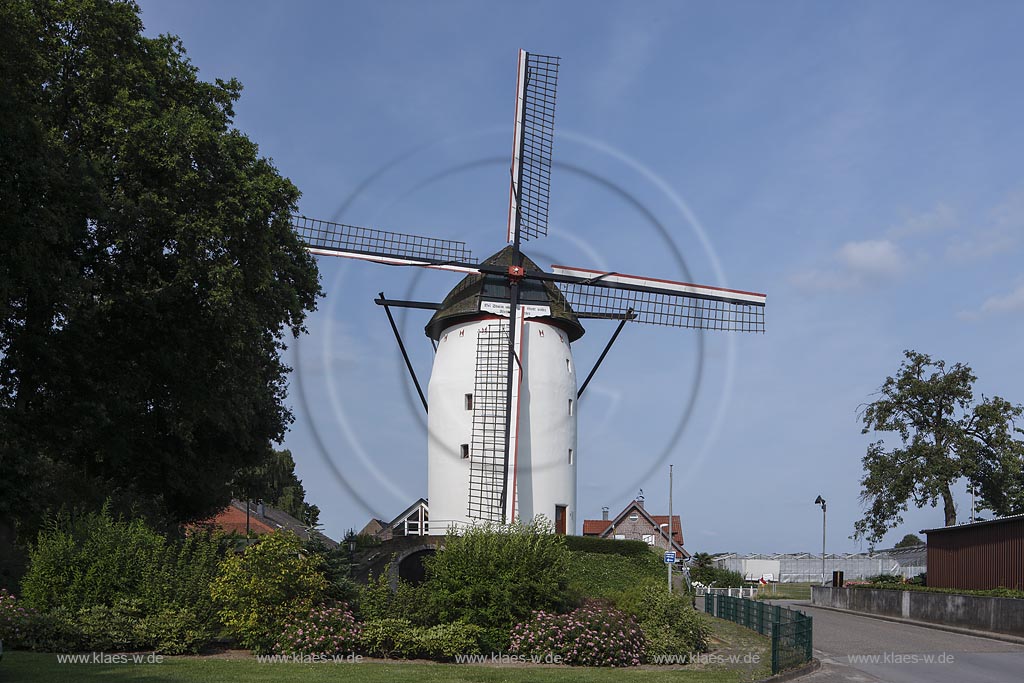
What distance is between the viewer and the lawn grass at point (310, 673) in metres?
17.5

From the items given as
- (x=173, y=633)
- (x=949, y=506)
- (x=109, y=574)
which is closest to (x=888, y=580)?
(x=949, y=506)

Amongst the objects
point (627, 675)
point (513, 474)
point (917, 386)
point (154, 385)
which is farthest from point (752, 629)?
point (917, 386)

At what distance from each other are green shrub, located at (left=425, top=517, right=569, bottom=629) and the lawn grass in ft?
8.33

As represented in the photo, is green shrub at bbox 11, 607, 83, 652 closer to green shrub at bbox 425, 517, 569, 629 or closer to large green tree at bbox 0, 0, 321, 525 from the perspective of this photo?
large green tree at bbox 0, 0, 321, 525

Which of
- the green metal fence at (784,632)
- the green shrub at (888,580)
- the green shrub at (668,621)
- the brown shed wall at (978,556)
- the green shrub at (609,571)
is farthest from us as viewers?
the green shrub at (888,580)

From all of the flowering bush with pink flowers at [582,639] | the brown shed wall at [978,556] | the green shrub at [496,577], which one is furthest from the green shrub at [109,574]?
the brown shed wall at [978,556]

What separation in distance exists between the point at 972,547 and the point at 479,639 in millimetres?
28936

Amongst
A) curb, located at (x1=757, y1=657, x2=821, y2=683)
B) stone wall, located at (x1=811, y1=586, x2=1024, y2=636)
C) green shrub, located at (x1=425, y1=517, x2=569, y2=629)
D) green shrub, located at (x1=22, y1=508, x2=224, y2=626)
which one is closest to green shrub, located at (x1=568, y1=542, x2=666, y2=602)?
stone wall, located at (x1=811, y1=586, x2=1024, y2=636)

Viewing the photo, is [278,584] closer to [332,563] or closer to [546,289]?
[332,563]

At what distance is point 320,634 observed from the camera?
2241cm

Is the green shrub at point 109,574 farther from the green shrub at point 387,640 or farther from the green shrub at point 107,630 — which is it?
the green shrub at point 387,640

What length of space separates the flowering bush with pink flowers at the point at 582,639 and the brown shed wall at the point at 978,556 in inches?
862

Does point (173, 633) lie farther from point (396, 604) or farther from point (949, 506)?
point (949, 506)

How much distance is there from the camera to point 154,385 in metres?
32.1
